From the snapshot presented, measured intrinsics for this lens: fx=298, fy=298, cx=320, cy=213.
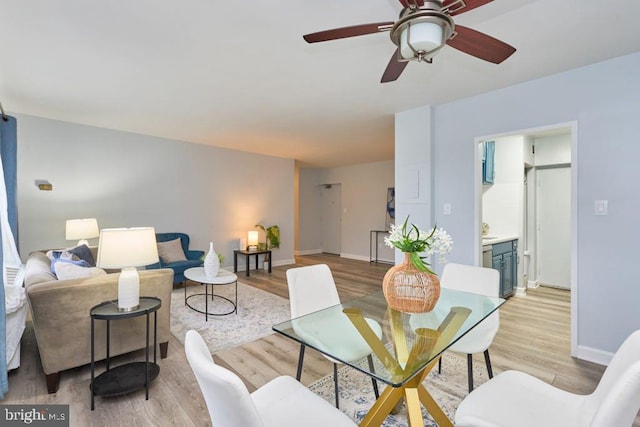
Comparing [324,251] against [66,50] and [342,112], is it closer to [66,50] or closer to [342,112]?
[342,112]

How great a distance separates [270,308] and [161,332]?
1.46 meters

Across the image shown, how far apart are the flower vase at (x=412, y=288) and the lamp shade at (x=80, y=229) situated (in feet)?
13.2

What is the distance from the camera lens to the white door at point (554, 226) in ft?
14.7

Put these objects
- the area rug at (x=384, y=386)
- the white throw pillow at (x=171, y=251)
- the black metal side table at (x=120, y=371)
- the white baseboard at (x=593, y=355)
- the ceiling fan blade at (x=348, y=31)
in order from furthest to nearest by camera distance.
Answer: the white throw pillow at (x=171, y=251)
the white baseboard at (x=593, y=355)
the black metal side table at (x=120, y=371)
the area rug at (x=384, y=386)
the ceiling fan blade at (x=348, y=31)

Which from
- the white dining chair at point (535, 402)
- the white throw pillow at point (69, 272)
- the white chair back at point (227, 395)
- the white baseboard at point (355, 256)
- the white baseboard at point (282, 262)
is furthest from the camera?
the white baseboard at point (355, 256)

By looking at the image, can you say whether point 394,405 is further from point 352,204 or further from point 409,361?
point 352,204

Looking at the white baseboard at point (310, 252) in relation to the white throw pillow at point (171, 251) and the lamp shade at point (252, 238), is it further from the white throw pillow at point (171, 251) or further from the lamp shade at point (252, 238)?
the white throw pillow at point (171, 251)

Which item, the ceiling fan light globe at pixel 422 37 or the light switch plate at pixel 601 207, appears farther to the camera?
the light switch plate at pixel 601 207

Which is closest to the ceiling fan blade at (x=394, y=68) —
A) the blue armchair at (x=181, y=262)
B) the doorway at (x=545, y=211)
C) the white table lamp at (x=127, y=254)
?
the white table lamp at (x=127, y=254)

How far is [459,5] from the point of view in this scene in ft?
4.10

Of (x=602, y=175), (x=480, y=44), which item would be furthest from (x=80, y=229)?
(x=602, y=175)

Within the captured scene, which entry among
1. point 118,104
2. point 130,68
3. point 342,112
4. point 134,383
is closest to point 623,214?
point 342,112

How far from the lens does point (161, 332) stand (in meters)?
2.47

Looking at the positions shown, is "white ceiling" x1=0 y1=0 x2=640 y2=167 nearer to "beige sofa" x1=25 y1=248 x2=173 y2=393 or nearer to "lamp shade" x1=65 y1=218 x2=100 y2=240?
"lamp shade" x1=65 y1=218 x2=100 y2=240
